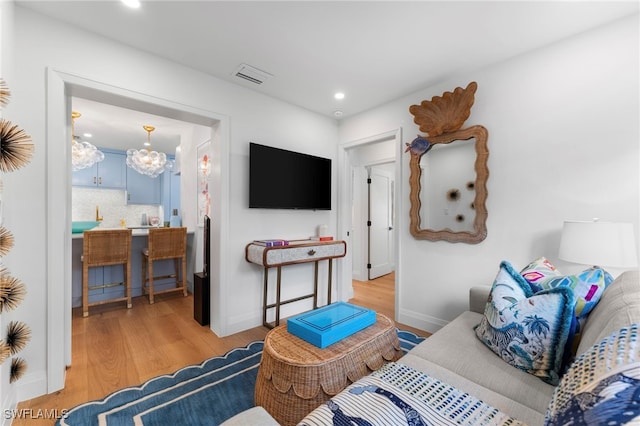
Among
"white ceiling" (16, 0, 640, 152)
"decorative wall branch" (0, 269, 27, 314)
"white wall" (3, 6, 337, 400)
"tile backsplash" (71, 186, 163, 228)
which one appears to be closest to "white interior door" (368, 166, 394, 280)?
"white wall" (3, 6, 337, 400)

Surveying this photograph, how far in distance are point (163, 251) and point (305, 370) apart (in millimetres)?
3174

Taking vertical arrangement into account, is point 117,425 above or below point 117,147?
below

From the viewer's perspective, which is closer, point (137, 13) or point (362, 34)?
point (137, 13)

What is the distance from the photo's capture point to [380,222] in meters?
5.27

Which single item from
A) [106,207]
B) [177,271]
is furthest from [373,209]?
[106,207]

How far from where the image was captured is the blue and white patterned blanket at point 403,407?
84 centimetres

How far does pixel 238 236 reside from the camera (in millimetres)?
2811

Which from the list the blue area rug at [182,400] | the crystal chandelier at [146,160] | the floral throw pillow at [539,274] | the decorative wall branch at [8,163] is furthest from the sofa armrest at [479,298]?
the crystal chandelier at [146,160]

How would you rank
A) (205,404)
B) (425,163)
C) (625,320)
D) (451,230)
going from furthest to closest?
(425,163) → (451,230) → (205,404) → (625,320)

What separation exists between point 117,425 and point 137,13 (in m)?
2.54

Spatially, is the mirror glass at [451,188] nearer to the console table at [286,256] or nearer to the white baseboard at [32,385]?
the console table at [286,256]

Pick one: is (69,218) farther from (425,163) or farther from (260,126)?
(425,163)

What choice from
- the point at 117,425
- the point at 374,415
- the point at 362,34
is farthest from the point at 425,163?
the point at 117,425

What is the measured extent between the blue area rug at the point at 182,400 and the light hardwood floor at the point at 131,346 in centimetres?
12
